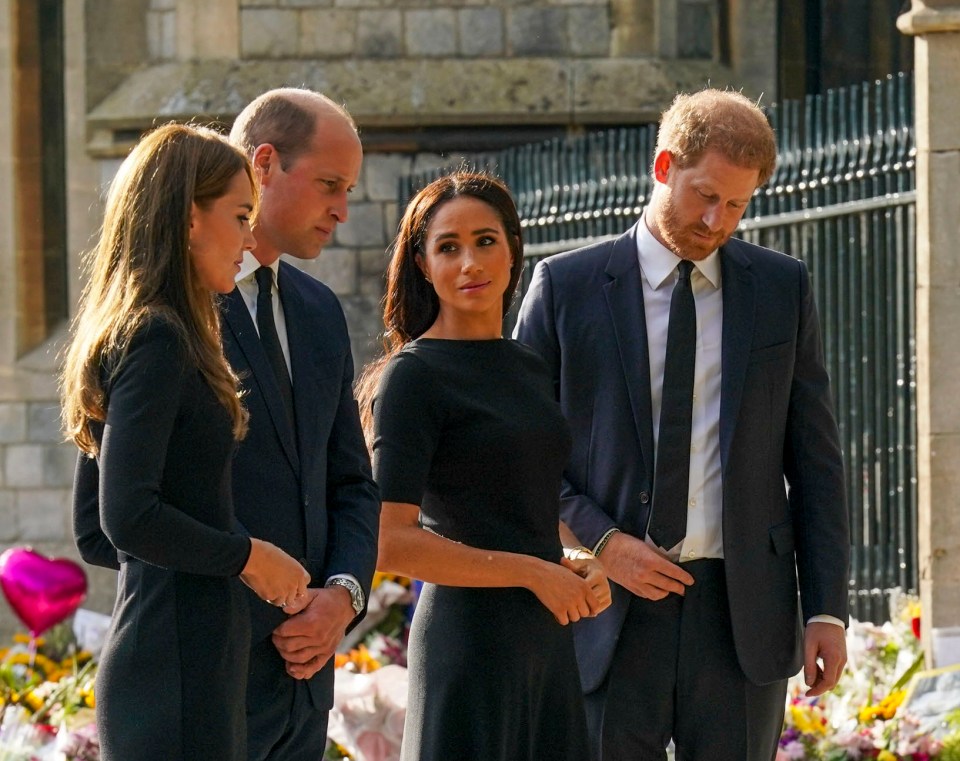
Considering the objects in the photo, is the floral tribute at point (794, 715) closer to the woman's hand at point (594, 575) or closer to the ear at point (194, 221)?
the woman's hand at point (594, 575)

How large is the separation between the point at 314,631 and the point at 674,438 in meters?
0.88

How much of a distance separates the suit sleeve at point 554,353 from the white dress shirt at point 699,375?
Result: 0.12 m

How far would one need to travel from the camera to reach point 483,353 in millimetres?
3438

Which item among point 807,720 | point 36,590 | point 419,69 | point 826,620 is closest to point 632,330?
point 826,620

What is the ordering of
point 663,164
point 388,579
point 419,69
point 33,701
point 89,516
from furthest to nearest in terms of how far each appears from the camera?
1. point 419,69
2. point 388,579
3. point 33,701
4. point 663,164
5. point 89,516

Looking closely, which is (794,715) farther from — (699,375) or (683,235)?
(683,235)

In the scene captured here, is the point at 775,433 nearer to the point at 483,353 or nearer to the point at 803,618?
the point at 803,618

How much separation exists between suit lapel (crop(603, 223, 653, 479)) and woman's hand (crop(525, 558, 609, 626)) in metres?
0.37

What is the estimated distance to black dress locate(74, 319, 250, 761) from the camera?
2764 millimetres

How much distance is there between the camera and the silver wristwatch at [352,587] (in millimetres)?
3189

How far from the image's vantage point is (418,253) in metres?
3.55

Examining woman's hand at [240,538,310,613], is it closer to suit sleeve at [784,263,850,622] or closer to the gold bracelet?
Answer: the gold bracelet

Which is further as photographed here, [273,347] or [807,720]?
[807,720]

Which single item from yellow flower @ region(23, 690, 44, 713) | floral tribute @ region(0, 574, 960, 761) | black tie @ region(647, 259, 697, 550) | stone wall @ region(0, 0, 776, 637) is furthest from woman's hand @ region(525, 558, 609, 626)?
stone wall @ region(0, 0, 776, 637)
